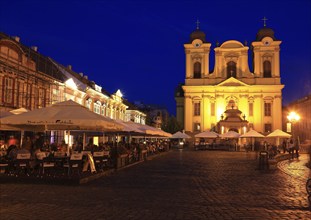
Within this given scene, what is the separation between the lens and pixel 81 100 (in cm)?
4391

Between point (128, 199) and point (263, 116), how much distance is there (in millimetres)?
62865

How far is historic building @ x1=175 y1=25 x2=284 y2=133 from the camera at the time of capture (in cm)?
7006

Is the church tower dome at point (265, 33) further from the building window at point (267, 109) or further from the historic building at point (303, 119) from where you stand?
the historic building at point (303, 119)

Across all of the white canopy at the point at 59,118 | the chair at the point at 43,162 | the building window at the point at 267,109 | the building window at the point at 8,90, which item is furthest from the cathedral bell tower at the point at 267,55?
the chair at the point at 43,162

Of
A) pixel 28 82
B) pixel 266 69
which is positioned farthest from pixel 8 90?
pixel 266 69

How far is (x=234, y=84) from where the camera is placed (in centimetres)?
7006

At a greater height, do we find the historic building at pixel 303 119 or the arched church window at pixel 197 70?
the arched church window at pixel 197 70

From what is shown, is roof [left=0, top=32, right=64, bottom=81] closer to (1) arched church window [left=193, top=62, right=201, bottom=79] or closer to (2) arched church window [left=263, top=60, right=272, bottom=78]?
(1) arched church window [left=193, top=62, right=201, bottom=79]

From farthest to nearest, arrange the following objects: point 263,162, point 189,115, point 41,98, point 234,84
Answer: point 189,115 < point 234,84 < point 41,98 < point 263,162

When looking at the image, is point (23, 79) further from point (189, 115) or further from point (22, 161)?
point (189, 115)

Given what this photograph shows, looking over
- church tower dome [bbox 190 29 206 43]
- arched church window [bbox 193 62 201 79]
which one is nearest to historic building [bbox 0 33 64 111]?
arched church window [bbox 193 62 201 79]

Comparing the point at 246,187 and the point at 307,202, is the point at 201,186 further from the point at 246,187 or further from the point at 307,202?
the point at 307,202

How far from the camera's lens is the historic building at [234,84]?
70062 mm

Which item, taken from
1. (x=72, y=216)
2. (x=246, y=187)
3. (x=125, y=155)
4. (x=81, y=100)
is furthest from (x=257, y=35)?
(x=72, y=216)
